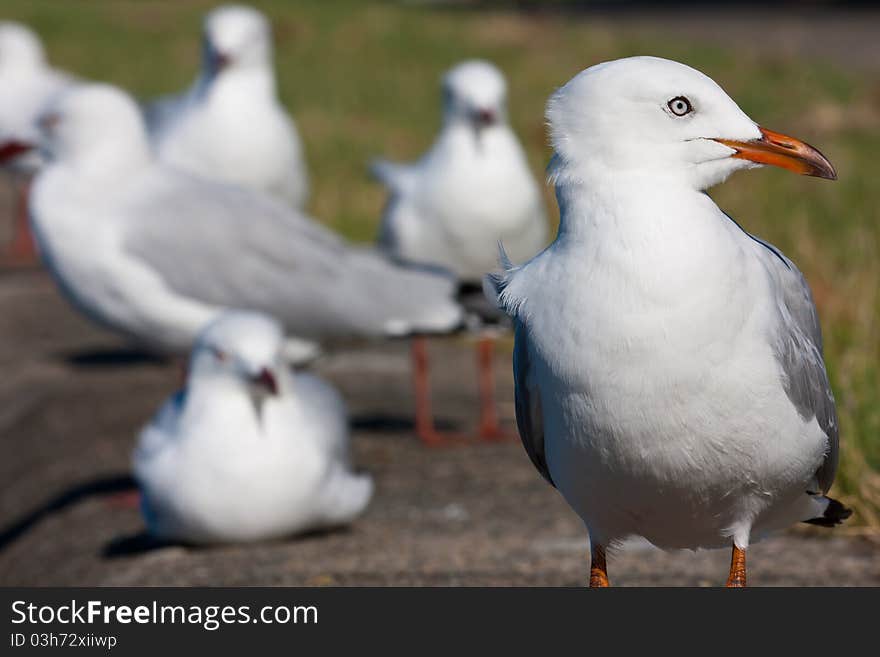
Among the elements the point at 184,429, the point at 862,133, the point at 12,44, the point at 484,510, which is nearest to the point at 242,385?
the point at 184,429

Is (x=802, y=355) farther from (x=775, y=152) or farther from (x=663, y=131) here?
(x=663, y=131)

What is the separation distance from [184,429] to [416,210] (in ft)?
7.48

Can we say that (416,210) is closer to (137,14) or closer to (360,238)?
(360,238)

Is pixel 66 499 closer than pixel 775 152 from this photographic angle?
No

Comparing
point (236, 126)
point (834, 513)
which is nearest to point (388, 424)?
point (236, 126)

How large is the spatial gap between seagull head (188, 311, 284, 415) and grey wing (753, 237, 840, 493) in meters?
2.44

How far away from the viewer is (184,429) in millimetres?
6031

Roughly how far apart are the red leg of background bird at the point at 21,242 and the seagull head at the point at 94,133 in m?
3.50

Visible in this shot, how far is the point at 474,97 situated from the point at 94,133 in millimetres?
1864

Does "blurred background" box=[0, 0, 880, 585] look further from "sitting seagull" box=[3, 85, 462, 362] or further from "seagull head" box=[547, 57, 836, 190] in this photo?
"seagull head" box=[547, 57, 836, 190]

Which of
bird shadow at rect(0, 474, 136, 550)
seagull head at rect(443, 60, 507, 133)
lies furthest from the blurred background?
seagull head at rect(443, 60, 507, 133)

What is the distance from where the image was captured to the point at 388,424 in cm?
778

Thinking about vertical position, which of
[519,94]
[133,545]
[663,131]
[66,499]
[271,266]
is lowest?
[519,94]

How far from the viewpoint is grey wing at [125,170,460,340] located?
7133 mm
